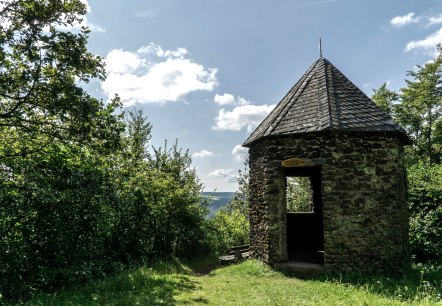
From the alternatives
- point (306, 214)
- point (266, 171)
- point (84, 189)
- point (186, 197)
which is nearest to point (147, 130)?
point (186, 197)

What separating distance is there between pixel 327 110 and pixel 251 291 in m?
5.57

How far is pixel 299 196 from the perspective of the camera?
19.1 m

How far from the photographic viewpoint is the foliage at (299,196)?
1820cm

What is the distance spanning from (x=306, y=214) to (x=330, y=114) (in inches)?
262

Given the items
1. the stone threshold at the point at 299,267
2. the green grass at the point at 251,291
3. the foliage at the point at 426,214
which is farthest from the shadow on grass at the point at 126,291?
the foliage at the point at 426,214

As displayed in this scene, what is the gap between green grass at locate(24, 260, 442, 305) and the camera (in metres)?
5.79

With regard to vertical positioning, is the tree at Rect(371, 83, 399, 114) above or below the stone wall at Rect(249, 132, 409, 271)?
above

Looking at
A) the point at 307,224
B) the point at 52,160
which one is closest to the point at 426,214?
the point at 307,224

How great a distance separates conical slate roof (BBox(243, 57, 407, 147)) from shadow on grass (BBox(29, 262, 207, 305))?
503 centimetres

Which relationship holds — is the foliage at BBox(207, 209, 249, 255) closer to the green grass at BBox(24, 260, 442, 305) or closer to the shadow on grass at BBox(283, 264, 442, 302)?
the green grass at BBox(24, 260, 442, 305)

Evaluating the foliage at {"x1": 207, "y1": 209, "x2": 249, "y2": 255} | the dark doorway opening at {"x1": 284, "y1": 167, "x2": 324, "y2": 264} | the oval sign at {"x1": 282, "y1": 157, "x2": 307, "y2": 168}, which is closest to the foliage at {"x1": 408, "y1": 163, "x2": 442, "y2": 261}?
the dark doorway opening at {"x1": 284, "y1": 167, "x2": 324, "y2": 264}

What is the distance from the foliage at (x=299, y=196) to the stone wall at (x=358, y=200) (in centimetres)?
840

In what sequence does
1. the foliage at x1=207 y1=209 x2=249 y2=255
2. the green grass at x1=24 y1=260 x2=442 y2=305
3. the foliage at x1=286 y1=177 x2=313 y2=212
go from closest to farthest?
the green grass at x1=24 y1=260 x2=442 y2=305, the foliage at x1=207 y1=209 x2=249 y2=255, the foliage at x1=286 y1=177 x2=313 y2=212

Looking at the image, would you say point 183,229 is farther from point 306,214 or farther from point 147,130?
point 147,130
